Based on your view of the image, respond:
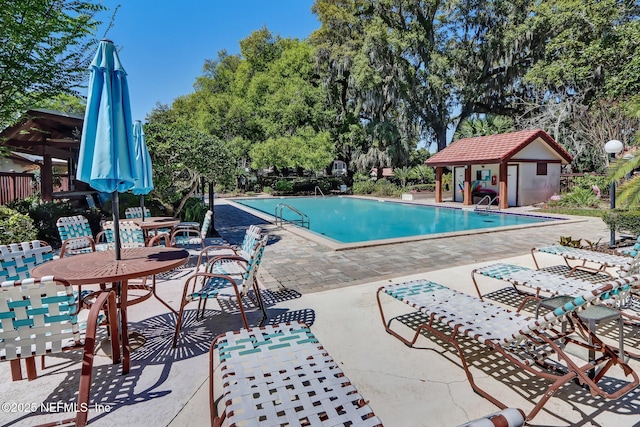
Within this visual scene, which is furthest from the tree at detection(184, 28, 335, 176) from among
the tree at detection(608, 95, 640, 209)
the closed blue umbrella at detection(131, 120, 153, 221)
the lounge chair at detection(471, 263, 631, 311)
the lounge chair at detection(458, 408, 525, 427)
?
the lounge chair at detection(458, 408, 525, 427)

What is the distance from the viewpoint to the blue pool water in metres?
12.0

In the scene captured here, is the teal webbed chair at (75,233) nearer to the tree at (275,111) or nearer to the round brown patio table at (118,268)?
the round brown patio table at (118,268)

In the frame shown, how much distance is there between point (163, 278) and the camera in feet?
17.5

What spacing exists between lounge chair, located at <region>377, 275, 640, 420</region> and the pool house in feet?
49.2

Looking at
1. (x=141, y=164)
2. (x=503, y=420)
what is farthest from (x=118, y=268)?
(x=141, y=164)

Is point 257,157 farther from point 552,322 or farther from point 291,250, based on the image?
point 552,322

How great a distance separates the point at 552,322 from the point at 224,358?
202 cm

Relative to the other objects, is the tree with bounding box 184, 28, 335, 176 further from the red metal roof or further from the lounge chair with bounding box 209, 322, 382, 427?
the lounge chair with bounding box 209, 322, 382, 427

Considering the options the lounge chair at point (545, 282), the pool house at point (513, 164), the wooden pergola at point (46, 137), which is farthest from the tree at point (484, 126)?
the wooden pergola at point (46, 137)

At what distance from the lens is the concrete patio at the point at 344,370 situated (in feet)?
7.41

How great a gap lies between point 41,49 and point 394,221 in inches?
480

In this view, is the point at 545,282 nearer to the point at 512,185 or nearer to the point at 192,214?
the point at 192,214

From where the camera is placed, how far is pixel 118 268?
2.85 metres

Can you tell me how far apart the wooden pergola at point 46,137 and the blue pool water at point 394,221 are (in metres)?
7.71
